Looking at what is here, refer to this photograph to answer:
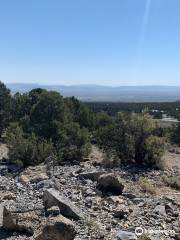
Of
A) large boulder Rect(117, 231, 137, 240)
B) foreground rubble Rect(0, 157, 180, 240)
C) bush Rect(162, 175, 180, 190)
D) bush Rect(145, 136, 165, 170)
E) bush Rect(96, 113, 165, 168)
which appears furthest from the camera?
bush Rect(96, 113, 165, 168)

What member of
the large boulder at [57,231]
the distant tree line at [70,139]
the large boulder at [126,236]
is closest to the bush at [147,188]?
the distant tree line at [70,139]

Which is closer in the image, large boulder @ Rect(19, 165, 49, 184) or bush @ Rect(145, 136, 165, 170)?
large boulder @ Rect(19, 165, 49, 184)

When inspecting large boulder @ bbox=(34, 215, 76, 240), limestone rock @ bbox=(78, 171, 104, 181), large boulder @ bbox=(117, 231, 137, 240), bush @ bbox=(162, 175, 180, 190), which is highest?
large boulder @ bbox=(34, 215, 76, 240)

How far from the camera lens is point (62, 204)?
11578 millimetres

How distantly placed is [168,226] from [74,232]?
318 centimetres

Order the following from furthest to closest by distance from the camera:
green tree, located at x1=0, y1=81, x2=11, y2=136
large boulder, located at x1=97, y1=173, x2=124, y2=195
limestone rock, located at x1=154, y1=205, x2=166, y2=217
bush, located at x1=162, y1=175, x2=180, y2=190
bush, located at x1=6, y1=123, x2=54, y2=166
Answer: green tree, located at x1=0, y1=81, x2=11, y2=136
bush, located at x1=6, y1=123, x2=54, y2=166
bush, located at x1=162, y1=175, x2=180, y2=190
large boulder, located at x1=97, y1=173, x2=124, y2=195
limestone rock, located at x1=154, y1=205, x2=166, y2=217

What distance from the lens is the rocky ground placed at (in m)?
10.5

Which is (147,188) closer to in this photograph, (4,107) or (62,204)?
(62,204)

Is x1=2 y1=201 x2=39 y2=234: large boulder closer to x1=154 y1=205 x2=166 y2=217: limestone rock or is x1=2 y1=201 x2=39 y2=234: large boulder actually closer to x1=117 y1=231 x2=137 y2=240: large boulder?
x1=117 y1=231 x2=137 y2=240: large boulder

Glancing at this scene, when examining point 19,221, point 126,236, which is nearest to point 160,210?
point 126,236

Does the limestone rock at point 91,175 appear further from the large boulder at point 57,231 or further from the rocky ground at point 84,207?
the large boulder at point 57,231

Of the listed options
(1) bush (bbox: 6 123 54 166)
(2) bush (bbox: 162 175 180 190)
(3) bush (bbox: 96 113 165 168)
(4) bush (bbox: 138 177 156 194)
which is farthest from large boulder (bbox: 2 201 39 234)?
(3) bush (bbox: 96 113 165 168)

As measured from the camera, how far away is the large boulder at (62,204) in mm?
11382

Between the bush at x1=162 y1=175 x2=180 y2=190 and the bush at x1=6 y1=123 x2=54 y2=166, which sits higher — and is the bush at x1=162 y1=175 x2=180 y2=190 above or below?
below
